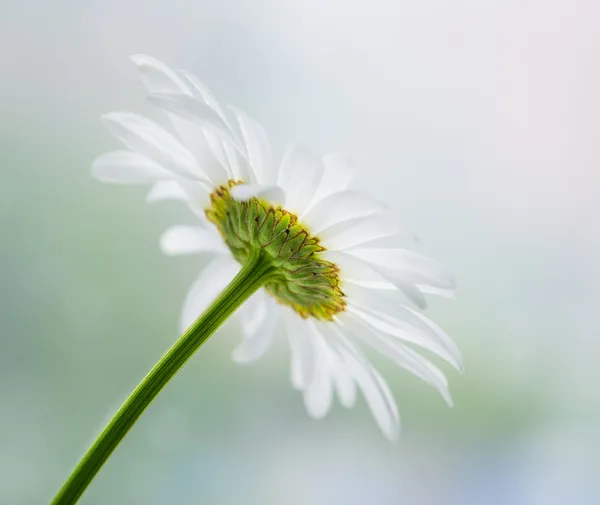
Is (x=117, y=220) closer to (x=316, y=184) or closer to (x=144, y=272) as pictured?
(x=144, y=272)

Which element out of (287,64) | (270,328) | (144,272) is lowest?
(144,272)

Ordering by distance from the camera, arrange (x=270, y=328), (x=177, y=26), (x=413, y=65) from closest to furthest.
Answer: (x=270, y=328) → (x=177, y=26) → (x=413, y=65)

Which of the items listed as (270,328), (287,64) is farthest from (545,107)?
(270,328)

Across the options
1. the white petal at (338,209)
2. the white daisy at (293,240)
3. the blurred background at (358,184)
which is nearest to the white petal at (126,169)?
the white daisy at (293,240)

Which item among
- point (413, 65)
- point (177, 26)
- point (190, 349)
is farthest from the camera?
point (413, 65)

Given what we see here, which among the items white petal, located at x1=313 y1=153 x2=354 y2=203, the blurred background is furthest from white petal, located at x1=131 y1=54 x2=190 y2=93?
the blurred background

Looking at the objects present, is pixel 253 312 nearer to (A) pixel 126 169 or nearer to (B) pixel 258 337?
(B) pixel 258 337

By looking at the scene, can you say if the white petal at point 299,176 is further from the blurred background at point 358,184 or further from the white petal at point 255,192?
the blurred background at point 358,184

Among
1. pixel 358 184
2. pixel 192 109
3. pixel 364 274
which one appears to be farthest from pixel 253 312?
pixel 358 184
